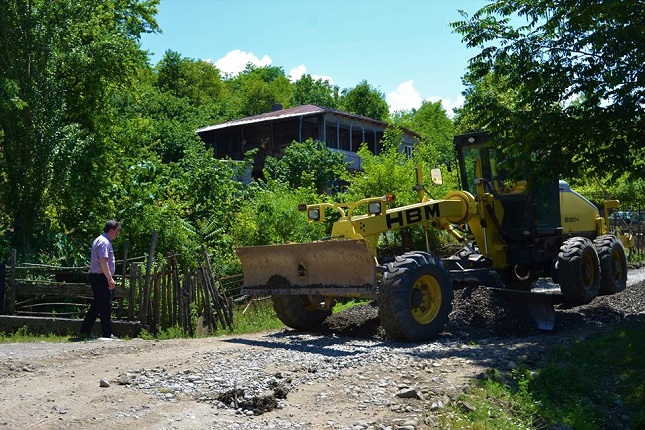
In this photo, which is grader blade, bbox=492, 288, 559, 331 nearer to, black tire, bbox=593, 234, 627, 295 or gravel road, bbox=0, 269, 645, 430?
gravel road, bbox=0, 269, 645, 430

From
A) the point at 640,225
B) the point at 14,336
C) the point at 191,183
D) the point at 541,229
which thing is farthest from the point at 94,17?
the point at 640,225

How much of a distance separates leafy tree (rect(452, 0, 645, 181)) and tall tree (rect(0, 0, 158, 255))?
8.72 meters

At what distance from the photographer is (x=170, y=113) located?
48.5 m

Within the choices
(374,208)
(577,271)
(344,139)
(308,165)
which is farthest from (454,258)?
(344,139)

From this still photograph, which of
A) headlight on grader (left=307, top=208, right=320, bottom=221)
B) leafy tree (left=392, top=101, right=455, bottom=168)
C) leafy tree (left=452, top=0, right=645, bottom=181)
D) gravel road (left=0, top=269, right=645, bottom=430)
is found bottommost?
gravel road (left=0, top=269, right=645, bottom=430)

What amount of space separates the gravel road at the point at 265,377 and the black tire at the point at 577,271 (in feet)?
4.88

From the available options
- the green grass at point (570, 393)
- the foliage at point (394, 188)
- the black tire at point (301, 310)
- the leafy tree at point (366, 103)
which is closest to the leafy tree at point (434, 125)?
the leafy tree at point (366, 103)

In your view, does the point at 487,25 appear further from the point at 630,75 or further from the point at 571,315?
the point at 571,315

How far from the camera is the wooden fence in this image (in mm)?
13133

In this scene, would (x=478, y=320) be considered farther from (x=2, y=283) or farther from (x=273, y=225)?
(x=2, y=283)

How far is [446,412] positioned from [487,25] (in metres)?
6.76

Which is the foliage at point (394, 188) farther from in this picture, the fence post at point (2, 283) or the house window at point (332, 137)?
the house window at point (332, 137)

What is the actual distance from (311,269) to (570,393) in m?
4.26

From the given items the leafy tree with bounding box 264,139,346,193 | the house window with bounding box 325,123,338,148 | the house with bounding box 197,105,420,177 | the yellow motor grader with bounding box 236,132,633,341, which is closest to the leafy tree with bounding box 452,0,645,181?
the yellow motor grader with bounding box 236,132,633,341
